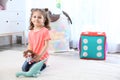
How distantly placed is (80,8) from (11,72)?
4.36 ft

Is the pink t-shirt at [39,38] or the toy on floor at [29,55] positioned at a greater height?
the pink t-shirt at [39,38]

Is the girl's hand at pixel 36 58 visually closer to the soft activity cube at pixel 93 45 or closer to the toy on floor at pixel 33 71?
the toy on floor at pixel 33 71

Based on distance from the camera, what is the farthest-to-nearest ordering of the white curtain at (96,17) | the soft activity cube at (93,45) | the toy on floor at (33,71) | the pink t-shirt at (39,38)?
the white curtain at (96,17)
the soft activity cube at (93,45)
the pink t-shirt at (39,38)
the toy on floor at (33,71)

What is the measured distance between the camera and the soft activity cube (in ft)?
7.01

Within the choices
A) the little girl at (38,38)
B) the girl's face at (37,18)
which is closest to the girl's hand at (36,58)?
the little girl at (38,38)

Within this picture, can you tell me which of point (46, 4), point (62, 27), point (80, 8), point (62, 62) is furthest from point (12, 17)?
point (62, 62)

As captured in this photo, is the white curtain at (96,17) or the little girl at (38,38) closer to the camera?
the little girl at (38,38)

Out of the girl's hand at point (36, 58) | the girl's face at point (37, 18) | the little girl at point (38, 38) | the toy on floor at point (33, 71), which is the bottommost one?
the toy on floor at point (33, 71)

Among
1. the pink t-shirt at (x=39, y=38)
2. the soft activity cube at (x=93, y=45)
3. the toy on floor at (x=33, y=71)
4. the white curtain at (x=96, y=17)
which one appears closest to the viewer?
the toy on floor at (x=33, y=71)

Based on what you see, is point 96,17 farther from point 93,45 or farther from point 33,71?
point 33,71

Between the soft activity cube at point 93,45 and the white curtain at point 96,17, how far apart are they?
456mm

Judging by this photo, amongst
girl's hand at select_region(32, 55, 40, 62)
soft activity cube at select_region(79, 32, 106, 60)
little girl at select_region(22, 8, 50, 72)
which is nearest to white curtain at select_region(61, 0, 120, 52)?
soft activity cube at select_region(79, 32, 106, 60)

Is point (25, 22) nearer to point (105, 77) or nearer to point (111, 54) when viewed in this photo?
point (111, 54)

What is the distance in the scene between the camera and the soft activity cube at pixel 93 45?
2.14 m
